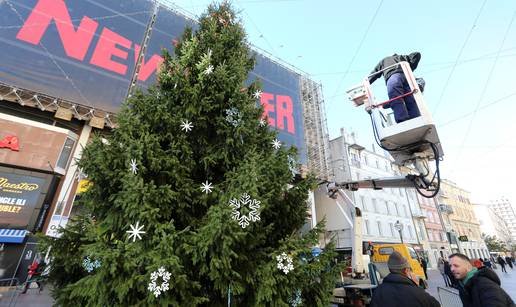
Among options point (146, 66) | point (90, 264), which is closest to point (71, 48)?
point (146, 66)

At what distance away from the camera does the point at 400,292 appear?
242 cm

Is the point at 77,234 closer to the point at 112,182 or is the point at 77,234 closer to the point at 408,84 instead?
the point at 112,182

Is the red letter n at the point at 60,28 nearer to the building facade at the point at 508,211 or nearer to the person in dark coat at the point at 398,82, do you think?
the person in dark coat at the point at 398,82

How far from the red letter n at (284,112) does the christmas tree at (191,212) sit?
16.9 metres

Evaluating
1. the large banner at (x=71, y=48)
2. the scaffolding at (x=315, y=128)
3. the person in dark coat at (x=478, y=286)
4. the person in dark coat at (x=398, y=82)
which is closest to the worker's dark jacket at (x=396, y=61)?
the person in dark coat at (x=398, y=82)

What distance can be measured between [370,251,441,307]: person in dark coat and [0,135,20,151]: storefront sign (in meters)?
16.3

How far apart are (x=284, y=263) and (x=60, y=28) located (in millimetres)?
18641

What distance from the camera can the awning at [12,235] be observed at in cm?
1082

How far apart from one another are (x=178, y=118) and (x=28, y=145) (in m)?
13.6

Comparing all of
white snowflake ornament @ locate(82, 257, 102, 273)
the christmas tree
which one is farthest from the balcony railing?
white snowflake ornament @ locate(82, 257, 102, 273)

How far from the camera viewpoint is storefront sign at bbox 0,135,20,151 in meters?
11.7

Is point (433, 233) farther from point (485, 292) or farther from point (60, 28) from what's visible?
point (60, 28)

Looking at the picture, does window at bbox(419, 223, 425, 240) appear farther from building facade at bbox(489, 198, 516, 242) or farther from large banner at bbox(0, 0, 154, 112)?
building facade at bbox(489, 198, 516, 242)

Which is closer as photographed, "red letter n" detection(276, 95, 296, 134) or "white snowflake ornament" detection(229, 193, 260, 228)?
"white snowflake ornament" detection(229, 193, 260, 228)
